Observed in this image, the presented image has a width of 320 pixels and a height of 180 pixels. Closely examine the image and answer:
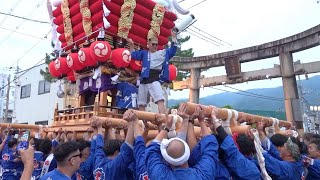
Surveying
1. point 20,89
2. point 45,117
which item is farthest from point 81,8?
point 20,89

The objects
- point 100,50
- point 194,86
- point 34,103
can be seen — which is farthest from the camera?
point 34,103

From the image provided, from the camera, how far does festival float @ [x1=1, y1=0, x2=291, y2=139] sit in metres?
6.44

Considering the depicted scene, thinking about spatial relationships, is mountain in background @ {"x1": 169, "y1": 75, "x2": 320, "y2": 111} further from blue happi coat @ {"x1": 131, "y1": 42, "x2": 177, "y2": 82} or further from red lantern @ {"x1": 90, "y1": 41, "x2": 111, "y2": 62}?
red lantern @ {"x1": 90, "y1": 41, "x2": 111, "y2": 62}

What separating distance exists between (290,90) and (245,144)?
9413 mm

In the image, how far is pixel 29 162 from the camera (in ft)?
7.00

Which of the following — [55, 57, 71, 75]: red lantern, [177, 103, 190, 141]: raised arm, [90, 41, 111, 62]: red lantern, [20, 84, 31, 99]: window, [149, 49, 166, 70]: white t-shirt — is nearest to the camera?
[177, 103, 190, 141]: raised arm

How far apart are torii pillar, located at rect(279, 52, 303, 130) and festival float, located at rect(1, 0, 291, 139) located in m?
5.64

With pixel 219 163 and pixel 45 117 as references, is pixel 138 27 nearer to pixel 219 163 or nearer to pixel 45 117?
pixel 219 163

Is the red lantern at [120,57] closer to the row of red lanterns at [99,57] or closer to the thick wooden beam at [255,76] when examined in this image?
the row of red lanterns at [99,57]

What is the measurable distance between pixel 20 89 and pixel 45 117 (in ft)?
14.6

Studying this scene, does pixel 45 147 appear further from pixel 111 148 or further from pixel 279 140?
pixel 279 140

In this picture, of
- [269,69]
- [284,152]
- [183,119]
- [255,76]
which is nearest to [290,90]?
[269,69]

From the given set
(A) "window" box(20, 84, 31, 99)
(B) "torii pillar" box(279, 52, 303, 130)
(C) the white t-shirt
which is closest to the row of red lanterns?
(C) the white t-shirt

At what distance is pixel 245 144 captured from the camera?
2.67 meters
